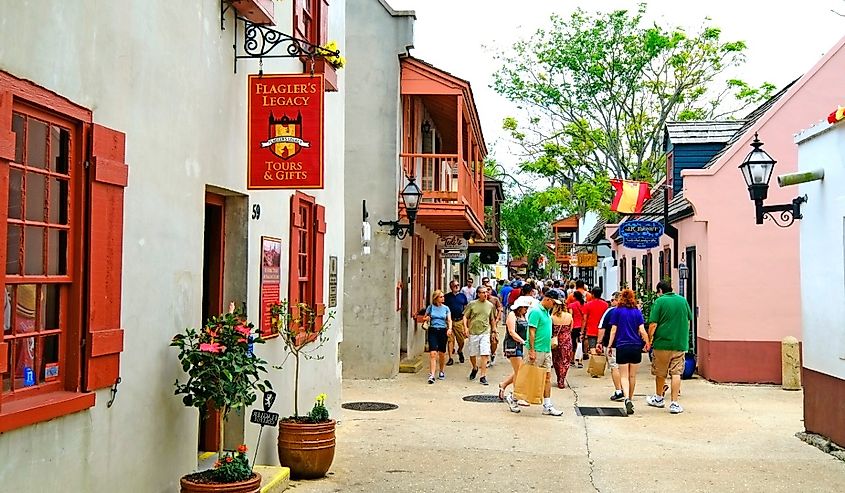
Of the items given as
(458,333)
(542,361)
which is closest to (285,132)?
(542,361)

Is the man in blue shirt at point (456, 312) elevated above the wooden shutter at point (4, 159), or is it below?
below

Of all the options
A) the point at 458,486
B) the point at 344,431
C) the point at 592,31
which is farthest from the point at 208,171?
the point at 592,31

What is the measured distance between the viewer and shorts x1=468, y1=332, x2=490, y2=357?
16.3 m

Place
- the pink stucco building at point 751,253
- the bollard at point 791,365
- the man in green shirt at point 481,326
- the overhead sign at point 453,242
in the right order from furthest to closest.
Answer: the overhead sign at point 453,242, the man in green shirt at point 481,326, the pink stucco building at point 751,253, the bollard at point 791,365

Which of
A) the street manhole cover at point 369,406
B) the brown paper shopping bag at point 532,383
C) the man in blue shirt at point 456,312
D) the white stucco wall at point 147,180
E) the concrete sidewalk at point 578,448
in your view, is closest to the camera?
the white stucco wall at point 147,180

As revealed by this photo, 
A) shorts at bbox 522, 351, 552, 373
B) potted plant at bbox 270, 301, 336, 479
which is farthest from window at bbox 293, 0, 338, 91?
shorts at bbox 522, 351, 552, 373

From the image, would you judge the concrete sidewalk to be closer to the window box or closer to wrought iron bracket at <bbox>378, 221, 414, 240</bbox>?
wrought iron bracket at <bbox>378, 221, 414, 240</bbox>

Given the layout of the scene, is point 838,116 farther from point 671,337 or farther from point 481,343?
point 481,343

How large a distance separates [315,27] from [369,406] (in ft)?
18.7

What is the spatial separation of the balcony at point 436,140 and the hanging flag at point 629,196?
3137 millimetres

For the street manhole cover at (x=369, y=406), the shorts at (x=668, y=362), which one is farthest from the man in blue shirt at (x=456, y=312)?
the shorts at (x=668, y=362)

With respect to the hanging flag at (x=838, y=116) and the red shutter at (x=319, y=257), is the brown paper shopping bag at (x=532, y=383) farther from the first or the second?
the hanging flag at (x=838, y=116)

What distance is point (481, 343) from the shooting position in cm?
1633

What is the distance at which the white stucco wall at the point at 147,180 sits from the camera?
462 centimetres
